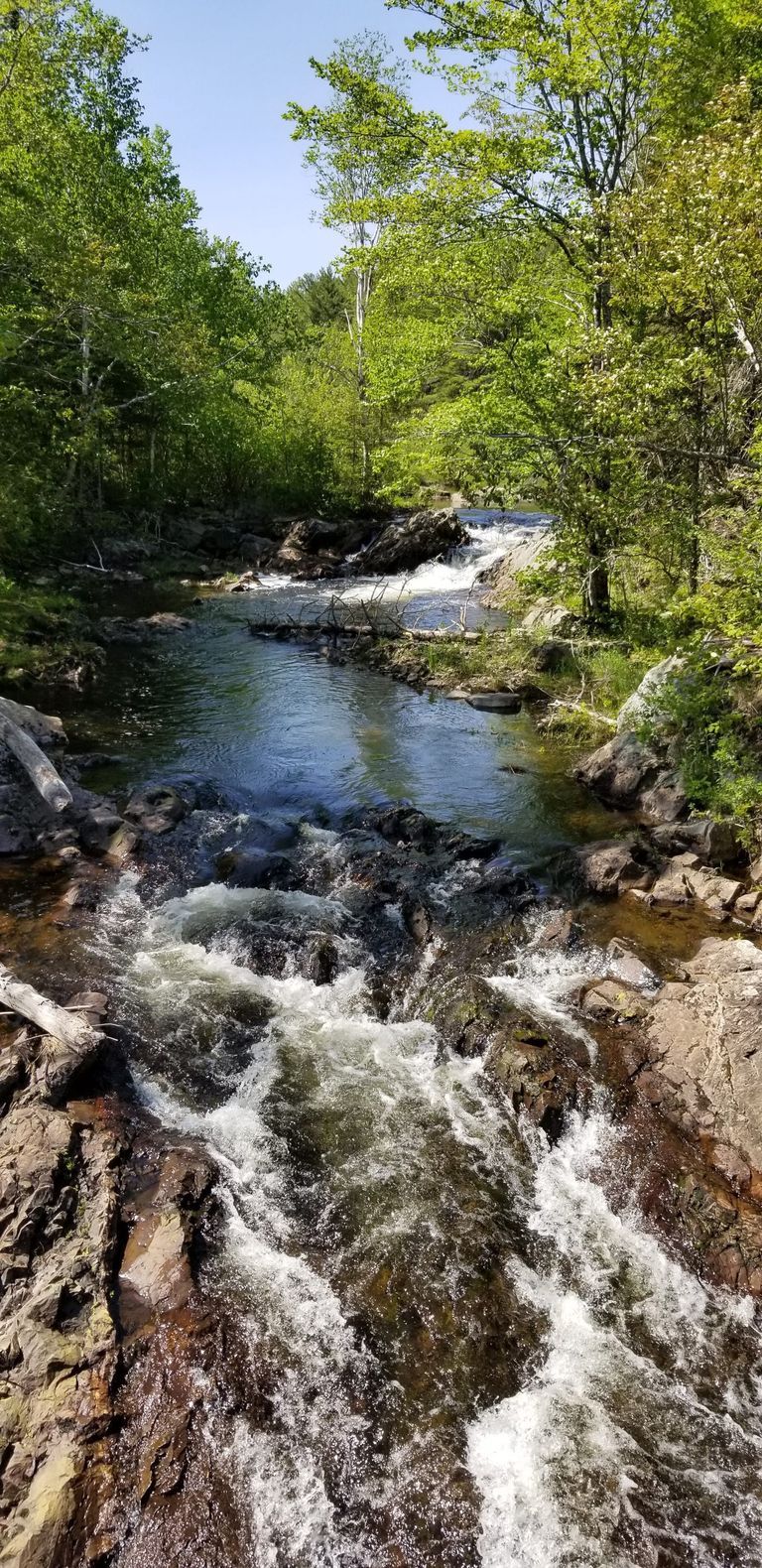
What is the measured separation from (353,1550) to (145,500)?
36.7 metres

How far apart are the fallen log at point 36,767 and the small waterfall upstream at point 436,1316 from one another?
4606mm

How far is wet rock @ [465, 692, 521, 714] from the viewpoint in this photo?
1742 centimetres

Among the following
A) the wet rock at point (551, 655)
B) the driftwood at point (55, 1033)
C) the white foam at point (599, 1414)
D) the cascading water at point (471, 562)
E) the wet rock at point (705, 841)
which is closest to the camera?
the white foam at point (599, 1414)

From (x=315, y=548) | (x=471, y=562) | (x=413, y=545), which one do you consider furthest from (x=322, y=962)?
(x=315, y=548)

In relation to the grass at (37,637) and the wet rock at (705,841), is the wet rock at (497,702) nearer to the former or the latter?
the wet rock at (705,841)

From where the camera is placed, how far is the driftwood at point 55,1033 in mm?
6729

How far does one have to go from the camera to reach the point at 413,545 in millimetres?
32406

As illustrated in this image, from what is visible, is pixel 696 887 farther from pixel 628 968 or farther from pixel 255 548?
pixel 255 548

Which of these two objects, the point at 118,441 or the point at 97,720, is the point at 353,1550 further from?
the point at 118,441

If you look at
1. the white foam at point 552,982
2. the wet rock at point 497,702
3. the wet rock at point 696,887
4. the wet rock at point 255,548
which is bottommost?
the white foam at point 552,982

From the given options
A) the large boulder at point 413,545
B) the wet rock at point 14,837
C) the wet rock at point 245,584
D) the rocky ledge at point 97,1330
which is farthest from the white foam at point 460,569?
the rocky ledge at point 97,1330

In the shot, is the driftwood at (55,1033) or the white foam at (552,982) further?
the white foam at (552,982)

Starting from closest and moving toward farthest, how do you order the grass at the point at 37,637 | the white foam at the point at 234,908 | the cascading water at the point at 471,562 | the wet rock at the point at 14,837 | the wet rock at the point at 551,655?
the white foam at the point at 234,908, the wet rock at the point at 14,837, the grass at the point at 37,637, the wet rock at the point at 551,655, the cascading water at the point at 471,562

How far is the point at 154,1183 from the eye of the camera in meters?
6.14
